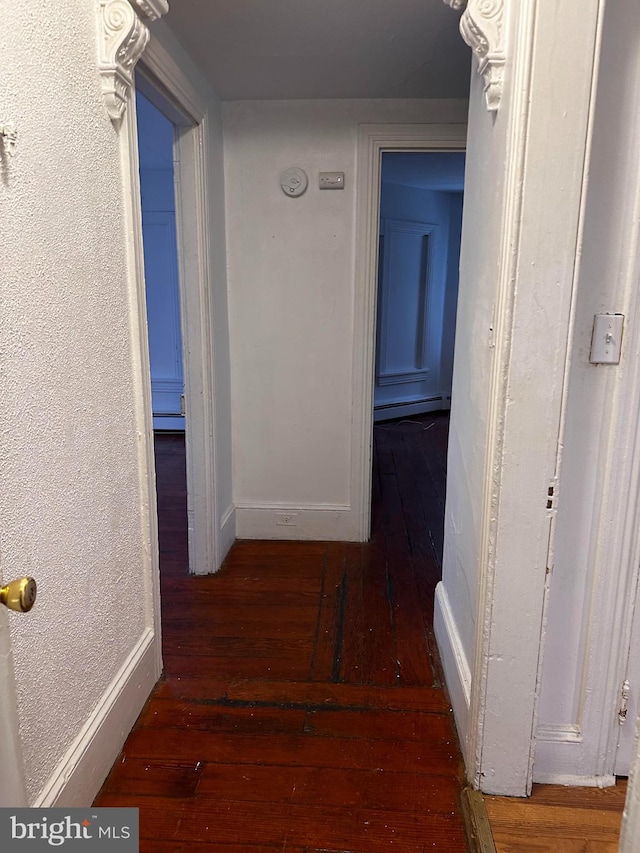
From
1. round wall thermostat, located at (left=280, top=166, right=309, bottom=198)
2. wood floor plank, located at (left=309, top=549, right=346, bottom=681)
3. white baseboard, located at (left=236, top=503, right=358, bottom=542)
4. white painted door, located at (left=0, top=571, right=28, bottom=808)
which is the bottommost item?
wood floor plank, located at (left=309, top=549, right=346, bottom=681)

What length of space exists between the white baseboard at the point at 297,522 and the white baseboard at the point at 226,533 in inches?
1.8

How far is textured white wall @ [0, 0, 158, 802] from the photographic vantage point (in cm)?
113

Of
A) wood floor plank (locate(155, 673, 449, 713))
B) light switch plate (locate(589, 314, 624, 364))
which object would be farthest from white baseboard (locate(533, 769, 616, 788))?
light switch plate (locate(589, 314, 624, 364))

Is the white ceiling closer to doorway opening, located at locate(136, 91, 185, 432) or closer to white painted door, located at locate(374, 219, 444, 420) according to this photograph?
doorway opening, located at locate(136, 91, 185, 432)

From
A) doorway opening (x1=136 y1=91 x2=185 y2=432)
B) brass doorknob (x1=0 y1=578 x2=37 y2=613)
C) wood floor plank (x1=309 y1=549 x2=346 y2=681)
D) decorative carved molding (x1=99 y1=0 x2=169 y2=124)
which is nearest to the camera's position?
brass doorknob (x1=0 y1=578 x2=37 y2=613)

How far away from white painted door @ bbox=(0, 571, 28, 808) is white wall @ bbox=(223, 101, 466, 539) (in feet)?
7.00

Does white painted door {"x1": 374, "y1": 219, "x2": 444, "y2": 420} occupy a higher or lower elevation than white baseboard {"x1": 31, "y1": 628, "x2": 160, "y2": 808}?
higher

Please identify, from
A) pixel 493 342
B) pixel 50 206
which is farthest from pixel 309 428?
pixel 50 206

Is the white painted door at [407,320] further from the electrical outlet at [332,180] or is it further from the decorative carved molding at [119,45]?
the decorative carved molding at [119,45]

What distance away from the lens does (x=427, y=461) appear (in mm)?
4480

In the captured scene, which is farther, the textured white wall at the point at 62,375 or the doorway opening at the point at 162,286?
the doorway opening at the point at 162,286

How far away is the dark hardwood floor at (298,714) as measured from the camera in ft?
4.73

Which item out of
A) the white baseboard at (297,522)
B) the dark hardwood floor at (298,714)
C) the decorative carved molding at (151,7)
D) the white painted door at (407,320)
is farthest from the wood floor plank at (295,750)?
the white painted door at (407,320)

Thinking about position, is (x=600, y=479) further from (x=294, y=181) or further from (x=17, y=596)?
(x=294, y=181)
